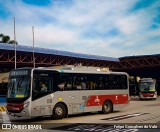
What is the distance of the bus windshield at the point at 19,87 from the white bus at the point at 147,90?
2616 cm

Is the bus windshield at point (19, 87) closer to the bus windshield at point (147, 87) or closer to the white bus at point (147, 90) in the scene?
the white bus at point (147, 90)

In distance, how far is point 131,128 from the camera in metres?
13.6

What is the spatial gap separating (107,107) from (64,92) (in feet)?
13.6

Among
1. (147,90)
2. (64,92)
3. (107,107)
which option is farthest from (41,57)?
(64,92)

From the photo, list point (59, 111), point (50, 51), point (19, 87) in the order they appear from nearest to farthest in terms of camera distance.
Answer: point (19, 87), point (59, 111), point (50, 51)

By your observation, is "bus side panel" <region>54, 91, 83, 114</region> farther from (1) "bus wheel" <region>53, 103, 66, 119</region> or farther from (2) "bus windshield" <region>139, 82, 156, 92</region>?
(2) "bus windshield" <region>139, 82, 156, 92</region>

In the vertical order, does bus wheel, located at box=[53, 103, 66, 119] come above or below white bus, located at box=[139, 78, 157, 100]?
below

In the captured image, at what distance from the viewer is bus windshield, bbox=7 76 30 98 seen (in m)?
17.1

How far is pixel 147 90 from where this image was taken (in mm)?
41438

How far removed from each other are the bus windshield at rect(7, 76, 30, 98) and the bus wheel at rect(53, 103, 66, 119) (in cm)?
217

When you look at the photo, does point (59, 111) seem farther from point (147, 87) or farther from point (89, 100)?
point (147, 87)

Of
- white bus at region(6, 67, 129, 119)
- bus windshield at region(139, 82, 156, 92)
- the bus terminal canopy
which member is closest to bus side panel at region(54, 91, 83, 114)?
white bus at region(6, 67, 129, 119)

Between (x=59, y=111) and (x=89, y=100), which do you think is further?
(x=89, y=100)

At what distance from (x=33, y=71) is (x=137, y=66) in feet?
176
